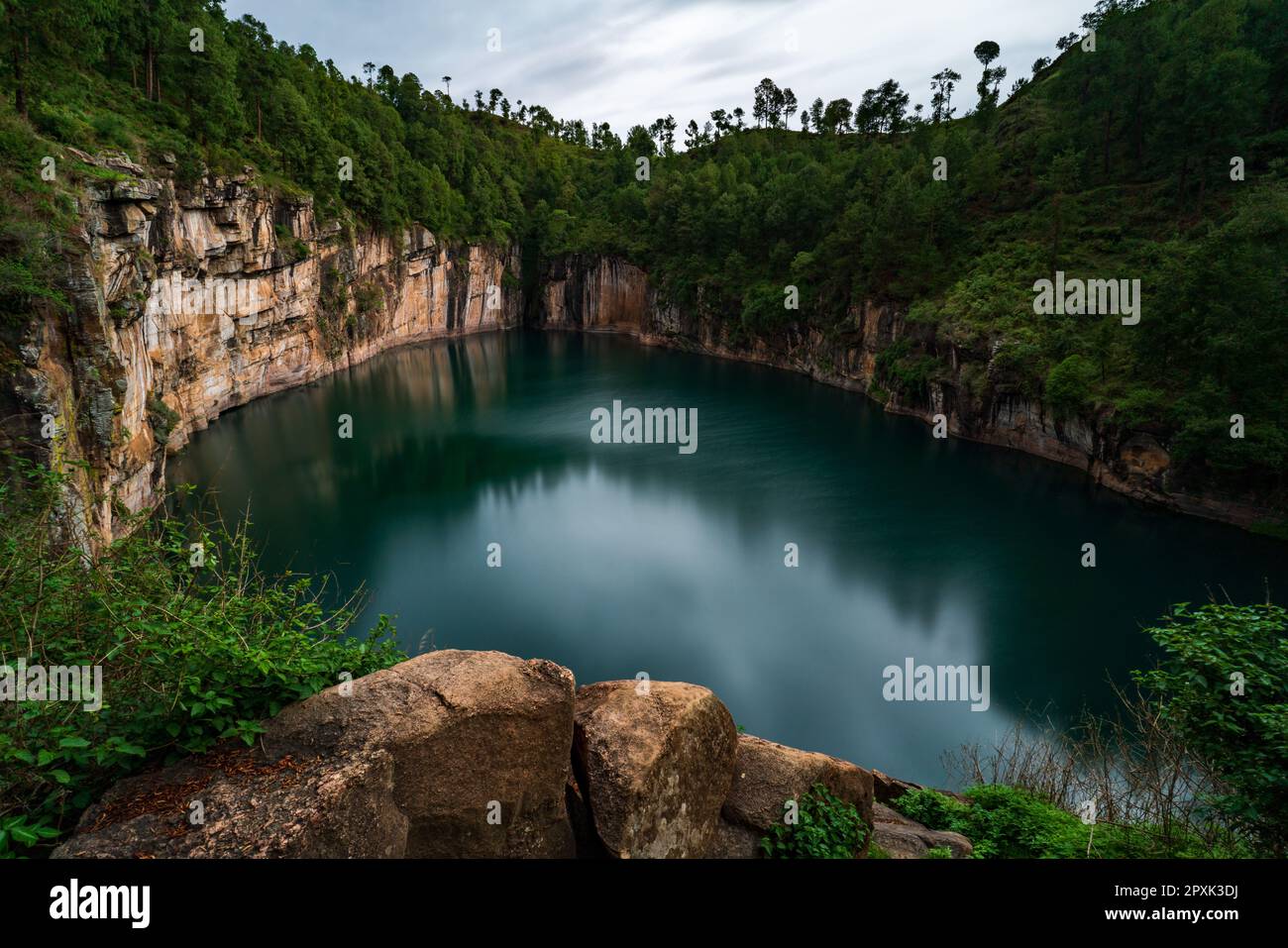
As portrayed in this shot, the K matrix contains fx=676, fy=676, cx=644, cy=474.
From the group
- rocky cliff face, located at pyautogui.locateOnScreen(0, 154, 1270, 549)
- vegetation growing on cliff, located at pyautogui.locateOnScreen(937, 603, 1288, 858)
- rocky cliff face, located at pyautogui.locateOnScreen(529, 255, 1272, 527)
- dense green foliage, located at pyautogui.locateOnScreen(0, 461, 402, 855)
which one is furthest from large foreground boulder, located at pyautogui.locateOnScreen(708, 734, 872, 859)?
rocky cliff face, located at pyautogui.locateOnScreen(529, 255, 1272, 527)

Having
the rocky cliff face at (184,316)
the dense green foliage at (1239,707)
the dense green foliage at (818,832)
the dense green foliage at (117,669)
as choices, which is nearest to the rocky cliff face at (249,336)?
the rocky cliff face at (184,316)

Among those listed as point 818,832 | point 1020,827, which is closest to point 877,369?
point 1020,827

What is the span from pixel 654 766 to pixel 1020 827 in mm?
6645

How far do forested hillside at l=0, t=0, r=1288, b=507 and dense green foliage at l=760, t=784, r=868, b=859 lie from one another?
57.2 feet

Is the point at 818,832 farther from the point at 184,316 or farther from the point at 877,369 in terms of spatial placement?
the point at 877,369

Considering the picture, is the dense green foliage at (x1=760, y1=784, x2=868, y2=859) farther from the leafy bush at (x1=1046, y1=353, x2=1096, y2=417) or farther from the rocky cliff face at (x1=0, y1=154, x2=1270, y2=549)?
the leafy bush at (x1=1046, y1=353, x2=1096, y2=417)

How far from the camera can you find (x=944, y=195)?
41125 millimetres

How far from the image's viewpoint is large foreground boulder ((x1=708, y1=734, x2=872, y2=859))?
6195mm

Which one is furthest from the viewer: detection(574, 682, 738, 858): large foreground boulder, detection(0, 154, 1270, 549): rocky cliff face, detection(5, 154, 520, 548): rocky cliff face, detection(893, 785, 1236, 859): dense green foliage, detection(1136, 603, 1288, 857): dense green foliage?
detection(0, 154, 1270, 549): rocky cliff face

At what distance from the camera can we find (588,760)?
5.55 meters

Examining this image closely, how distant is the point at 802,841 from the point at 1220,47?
50.7 meters

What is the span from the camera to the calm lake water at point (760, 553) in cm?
1717

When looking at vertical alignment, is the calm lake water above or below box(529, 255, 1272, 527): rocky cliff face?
below

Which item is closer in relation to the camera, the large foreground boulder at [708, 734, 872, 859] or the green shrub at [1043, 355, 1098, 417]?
the large foreground boulder at [708, 734, 872, 859]
